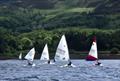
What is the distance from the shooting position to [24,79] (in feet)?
310

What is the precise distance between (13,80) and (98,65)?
6567 cm

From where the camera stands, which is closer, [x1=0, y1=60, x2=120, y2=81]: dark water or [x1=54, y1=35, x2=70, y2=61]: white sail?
[x1=0, y1=60, x2=120, y2=81]: dark water

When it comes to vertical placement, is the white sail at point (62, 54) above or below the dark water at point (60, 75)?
above

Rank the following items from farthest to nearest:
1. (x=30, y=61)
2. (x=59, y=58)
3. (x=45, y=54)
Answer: (x=30, y=61), (x=45, y=54), (x=59, y=58)

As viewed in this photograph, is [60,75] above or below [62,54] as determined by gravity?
below

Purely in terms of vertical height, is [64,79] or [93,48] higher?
[93,48]

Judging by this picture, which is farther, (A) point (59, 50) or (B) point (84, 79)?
(A) point (59, 50)

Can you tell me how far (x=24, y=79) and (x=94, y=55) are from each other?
2288 inches

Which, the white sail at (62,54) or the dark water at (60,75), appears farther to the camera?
the white sail at (62,54)

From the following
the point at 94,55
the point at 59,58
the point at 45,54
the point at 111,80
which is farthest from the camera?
the point at 45,54

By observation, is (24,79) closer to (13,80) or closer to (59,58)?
(13,80)

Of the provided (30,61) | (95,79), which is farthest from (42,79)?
(30,61)

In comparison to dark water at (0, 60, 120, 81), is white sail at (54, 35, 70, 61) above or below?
above

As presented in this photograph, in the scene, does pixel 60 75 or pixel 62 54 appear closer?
pixel 60 75
